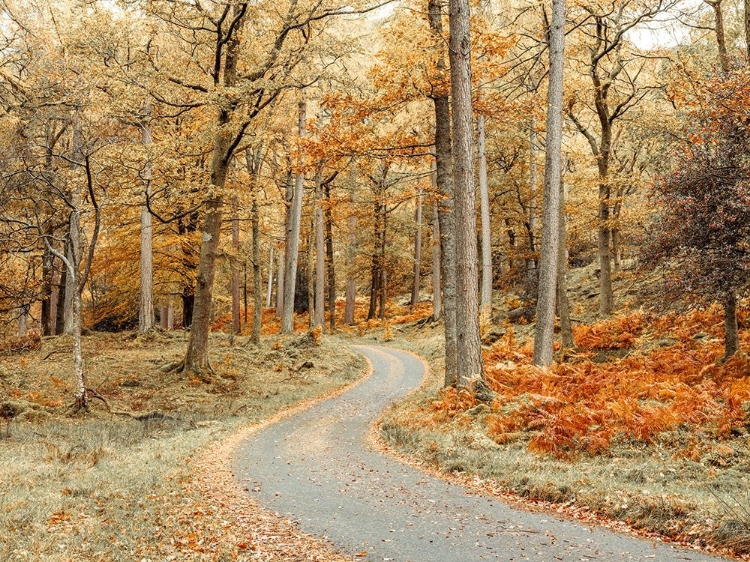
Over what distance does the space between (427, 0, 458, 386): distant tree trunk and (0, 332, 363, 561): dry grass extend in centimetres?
498

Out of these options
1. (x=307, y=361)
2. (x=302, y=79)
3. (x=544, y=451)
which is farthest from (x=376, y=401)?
(x=302, y=79)

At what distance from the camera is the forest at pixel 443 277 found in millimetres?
6461

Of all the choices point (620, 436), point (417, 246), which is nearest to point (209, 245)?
point (620, 436)

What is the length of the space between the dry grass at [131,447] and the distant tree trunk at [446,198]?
196 inches

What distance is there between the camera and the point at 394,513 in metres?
6.13

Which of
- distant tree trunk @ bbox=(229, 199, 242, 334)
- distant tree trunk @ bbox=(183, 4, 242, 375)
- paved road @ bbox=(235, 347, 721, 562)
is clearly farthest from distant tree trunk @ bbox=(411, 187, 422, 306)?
paved road @ bbox=(235, 347, 721, 562)

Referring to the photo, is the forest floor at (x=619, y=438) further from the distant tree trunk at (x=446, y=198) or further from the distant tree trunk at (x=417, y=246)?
the distant tree trunk at (x=417, y=246)

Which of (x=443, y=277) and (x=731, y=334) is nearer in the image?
(x=731, y=334)

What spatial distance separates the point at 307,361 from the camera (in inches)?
755

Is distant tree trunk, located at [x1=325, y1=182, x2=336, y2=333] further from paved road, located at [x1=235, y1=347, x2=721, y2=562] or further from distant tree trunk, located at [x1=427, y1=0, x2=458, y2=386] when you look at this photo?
paved road, located at [x1=235, y1=347, x2=721, y2=562]

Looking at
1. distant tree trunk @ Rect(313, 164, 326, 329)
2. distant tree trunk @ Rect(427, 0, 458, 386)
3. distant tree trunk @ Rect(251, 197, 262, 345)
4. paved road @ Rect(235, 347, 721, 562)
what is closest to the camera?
paved road @ Rect(235, 347, 721, 562)

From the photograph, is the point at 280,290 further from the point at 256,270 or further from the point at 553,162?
the point at 553,162

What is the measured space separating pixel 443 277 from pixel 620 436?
330 inches

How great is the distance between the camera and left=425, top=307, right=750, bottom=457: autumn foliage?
771 cm
